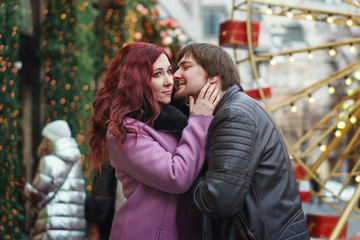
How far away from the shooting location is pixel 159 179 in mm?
2516

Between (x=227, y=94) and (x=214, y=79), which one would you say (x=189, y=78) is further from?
(x=227, y=94)

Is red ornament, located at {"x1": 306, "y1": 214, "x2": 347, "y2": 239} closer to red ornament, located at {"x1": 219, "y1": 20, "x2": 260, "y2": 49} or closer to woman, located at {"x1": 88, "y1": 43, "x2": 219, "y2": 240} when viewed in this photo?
red ornament, located at {"x1": 219, "y1": 20, "x2": 260, "y2": 49}

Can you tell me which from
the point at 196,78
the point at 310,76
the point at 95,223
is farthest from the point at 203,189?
the point at 310,76

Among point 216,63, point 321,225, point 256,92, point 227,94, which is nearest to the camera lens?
point 227,94

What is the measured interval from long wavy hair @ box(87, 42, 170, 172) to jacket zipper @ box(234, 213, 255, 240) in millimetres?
744

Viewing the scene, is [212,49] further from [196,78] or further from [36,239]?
[36,239]

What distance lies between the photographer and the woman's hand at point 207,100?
2.70 meters

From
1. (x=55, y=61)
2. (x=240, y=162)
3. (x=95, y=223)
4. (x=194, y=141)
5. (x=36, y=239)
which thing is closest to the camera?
(x=240, y=162)

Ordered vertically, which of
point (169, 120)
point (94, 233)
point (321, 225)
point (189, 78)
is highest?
point (189, 78)

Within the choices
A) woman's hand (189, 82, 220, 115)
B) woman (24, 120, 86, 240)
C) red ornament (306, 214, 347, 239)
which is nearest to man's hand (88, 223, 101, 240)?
woman (24, 120, 86, 240)

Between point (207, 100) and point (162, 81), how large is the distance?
1.03 feet

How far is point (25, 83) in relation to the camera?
29.1ft

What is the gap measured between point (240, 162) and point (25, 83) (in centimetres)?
737

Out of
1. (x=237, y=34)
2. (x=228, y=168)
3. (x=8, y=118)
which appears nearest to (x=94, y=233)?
(x=228, y=168)
